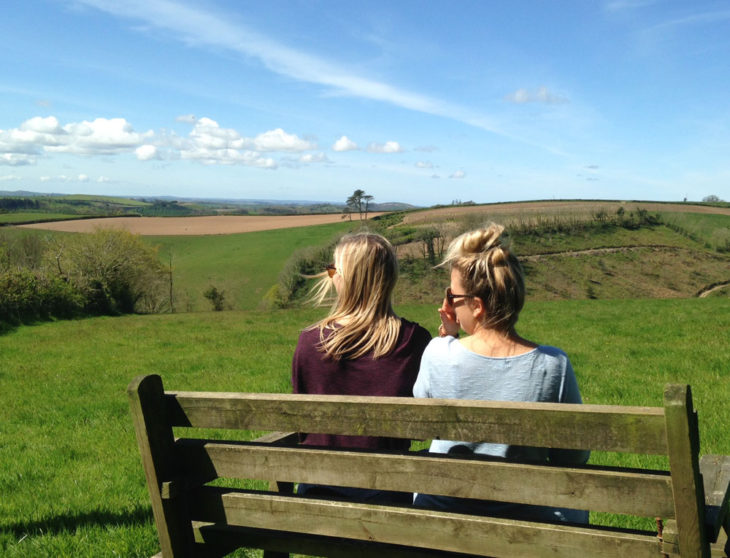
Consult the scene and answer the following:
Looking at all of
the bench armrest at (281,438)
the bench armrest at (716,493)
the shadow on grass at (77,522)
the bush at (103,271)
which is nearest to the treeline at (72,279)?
the bush at (103,271)

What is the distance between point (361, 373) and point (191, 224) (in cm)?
9332

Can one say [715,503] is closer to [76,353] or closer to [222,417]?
[222,417]

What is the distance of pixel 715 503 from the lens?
2646 mm

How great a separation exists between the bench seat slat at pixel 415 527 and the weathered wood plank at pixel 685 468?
0.11 meters

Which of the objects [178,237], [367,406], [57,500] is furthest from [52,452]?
[178,237]

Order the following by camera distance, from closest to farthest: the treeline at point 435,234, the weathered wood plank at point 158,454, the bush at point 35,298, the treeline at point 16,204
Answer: the weathered wood plank at point 158,454, the bush at point 35,298, the treeline at point 435,234, the treeline at point 16,204

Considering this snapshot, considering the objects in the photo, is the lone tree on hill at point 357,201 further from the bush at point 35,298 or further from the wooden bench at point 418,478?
the wooden bench at point 418,478

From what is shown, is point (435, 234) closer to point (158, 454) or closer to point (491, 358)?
point (491, 358)

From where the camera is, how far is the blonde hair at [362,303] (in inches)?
128

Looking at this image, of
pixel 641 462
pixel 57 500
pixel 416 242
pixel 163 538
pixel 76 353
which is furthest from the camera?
pixel 416 242

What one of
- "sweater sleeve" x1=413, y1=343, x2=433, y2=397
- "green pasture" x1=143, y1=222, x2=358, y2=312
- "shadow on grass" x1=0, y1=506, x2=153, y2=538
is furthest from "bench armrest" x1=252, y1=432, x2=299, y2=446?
"green pasture" x1=143, y1=222, x2=358, y2=312

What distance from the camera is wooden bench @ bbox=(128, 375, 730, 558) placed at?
2.08m

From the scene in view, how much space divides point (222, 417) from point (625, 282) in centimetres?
4152

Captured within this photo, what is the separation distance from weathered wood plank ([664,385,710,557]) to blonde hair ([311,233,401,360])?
4.93 ft
